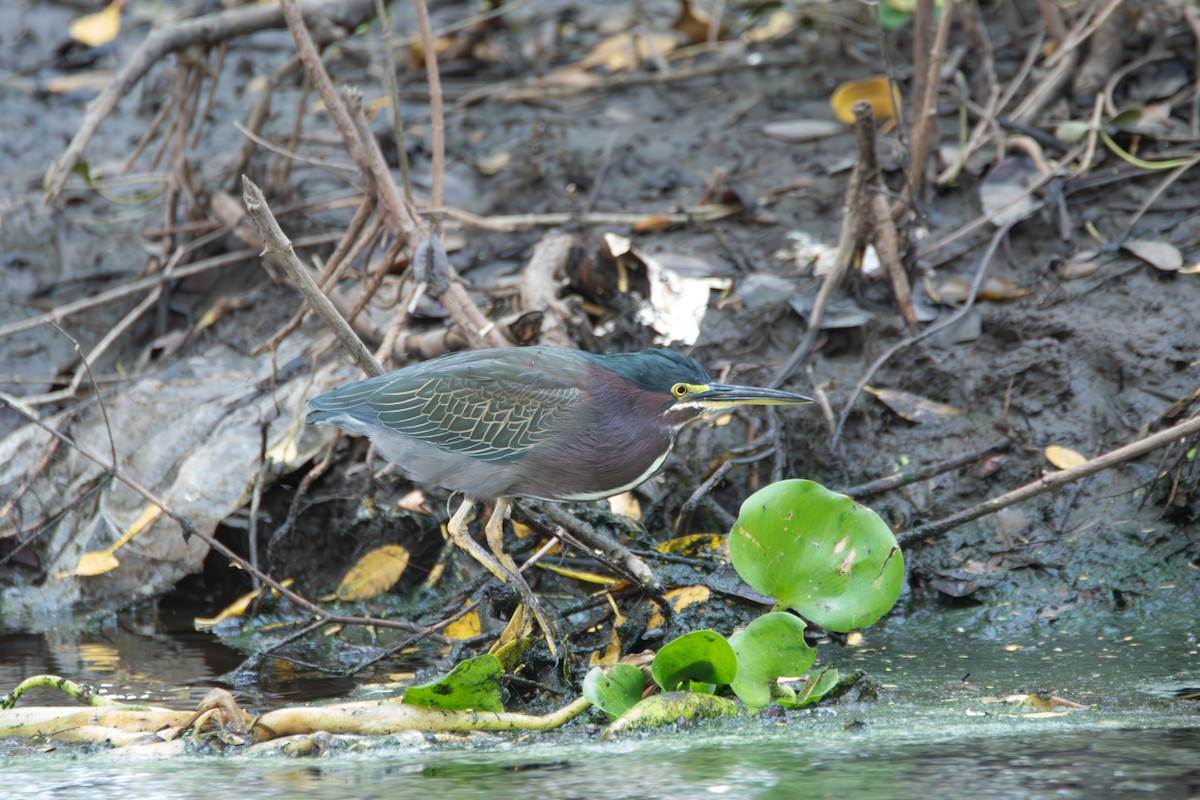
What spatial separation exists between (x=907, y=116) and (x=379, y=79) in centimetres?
331

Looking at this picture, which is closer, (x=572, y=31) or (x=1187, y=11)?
(x=1187, y=11)

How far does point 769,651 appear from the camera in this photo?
11.2 feet

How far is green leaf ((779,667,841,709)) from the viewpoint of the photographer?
3.38m

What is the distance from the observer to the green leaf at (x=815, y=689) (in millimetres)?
3377

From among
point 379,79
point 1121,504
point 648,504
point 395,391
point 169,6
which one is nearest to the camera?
point 395,391

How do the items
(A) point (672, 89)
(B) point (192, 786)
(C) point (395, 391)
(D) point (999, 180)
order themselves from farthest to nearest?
(A) point (672, 89)
(D) point (999, 180)
(C) point (395, 391)
(B) point (192, 786)

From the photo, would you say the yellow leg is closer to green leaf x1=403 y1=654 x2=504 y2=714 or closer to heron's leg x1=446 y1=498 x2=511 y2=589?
heron's leg x1=446 y1=498 x2=511 y2=589

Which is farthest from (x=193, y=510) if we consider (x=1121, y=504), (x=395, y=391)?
(x=1121, y=504)

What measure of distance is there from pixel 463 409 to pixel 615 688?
1164 millimetres

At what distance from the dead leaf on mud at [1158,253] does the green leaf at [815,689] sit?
8.80 ft

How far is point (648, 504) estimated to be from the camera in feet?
16.3

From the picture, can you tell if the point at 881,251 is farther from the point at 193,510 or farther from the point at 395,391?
the point at 193,510

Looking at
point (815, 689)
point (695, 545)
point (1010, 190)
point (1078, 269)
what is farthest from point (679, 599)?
point (1010, 190)

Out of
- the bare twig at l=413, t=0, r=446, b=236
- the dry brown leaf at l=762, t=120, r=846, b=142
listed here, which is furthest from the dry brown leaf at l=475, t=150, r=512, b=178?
the bare twig at l=413, t=0, r=446, b=236
